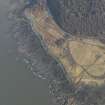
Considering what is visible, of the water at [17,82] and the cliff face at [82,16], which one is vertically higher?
the cliff face at [82,16]

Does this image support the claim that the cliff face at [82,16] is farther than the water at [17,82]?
Yes

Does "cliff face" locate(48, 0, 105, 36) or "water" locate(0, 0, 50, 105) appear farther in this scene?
"cliff face" locate(48, 0, 105, 36)

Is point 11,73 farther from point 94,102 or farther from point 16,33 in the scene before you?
point 94,102

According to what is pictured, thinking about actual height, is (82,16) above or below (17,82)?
above

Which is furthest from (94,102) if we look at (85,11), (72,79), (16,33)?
(16,33)

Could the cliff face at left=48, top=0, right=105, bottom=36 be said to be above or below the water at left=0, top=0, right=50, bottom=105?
above
